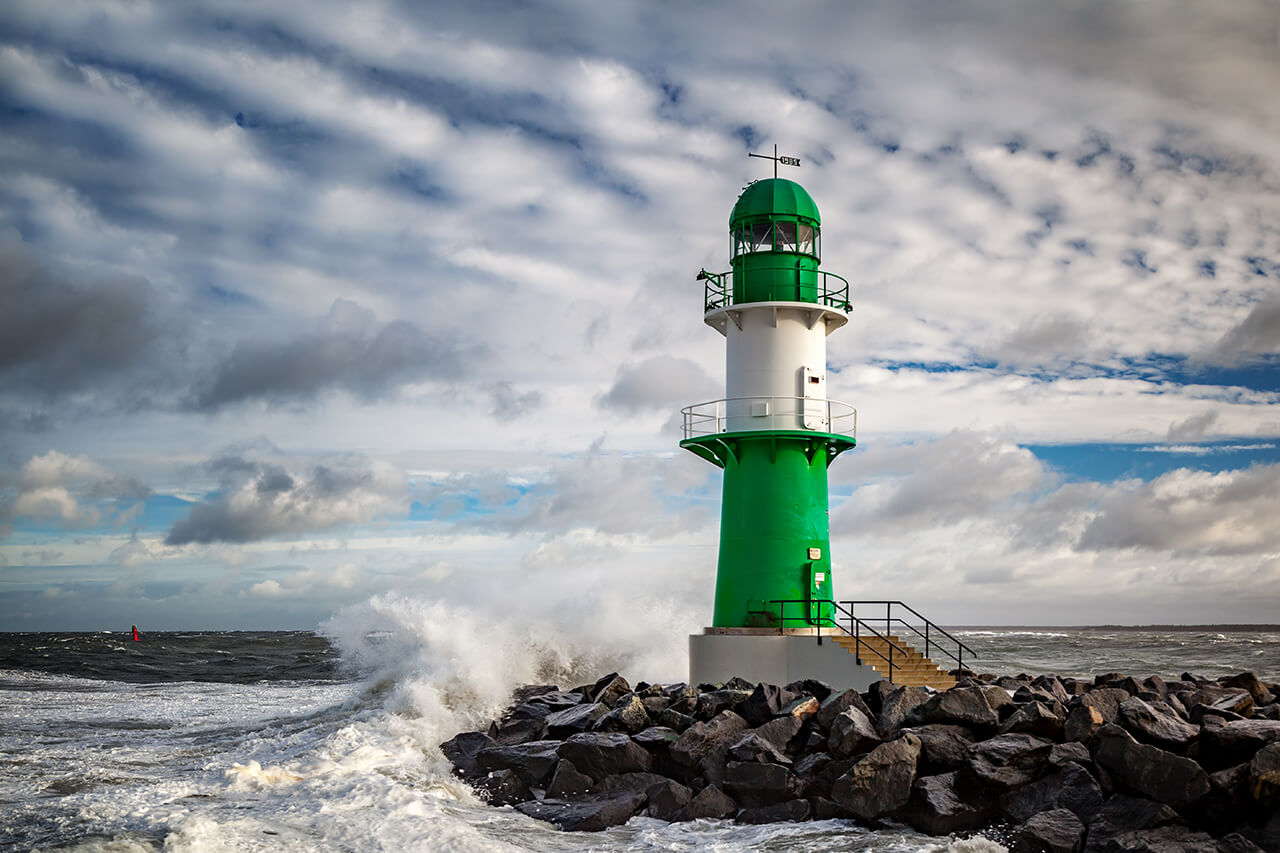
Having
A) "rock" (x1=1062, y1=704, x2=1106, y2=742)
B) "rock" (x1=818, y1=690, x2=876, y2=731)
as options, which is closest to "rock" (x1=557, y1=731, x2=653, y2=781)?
"rock" (x1=818, y1=690, x2=876, y2=731)

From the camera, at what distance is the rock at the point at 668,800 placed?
948 cm

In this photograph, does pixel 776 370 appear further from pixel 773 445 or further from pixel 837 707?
pixel 837 707

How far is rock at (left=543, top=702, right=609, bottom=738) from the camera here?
11.9 m

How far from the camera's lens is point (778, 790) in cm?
948

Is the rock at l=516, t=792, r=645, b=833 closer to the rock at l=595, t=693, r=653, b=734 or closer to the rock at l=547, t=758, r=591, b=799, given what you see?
the rock at l=547, t=758, r=591, b=799

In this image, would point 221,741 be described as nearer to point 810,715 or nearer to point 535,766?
point 535,766

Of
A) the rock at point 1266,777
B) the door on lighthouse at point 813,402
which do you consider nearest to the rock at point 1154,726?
the rock at point 1266,777

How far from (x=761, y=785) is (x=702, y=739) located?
105cm

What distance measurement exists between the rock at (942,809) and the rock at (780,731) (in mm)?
1752

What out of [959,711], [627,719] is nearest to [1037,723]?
[959,711]

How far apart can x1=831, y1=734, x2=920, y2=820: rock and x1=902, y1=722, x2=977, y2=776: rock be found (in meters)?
0.29

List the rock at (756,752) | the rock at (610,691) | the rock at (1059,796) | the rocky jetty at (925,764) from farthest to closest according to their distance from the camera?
the rock at (610,691) → the rock at (756,752) → the rock at (1059,796) → the rocky jetty at (925,764)

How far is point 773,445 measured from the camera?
15086 millimetres

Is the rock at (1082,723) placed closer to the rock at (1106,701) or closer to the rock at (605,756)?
the rock at (1106,701)
